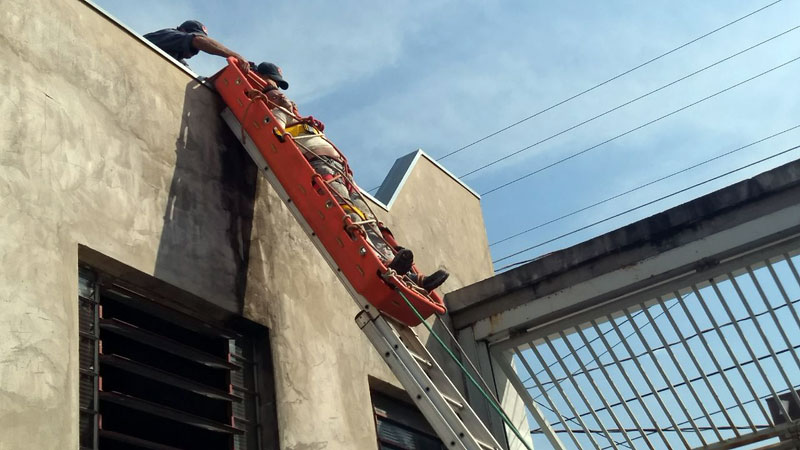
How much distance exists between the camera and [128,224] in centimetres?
646

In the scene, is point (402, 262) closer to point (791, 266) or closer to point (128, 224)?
point (128, 224)

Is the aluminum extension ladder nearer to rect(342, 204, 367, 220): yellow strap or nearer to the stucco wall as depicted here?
rect(342, 204, 367, 220): yellow strap

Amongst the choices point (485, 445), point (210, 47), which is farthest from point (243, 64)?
point (485, 445)

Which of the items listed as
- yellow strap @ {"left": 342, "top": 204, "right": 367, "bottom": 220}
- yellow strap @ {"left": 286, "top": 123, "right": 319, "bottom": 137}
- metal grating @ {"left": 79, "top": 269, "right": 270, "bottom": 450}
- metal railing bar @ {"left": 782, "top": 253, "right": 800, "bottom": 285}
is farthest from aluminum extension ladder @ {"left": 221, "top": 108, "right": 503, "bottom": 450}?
metal railing bar @ {"left": 782, "top": 253, "right": 800, "bottom": 285}

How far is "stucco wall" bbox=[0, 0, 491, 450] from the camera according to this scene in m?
5.39

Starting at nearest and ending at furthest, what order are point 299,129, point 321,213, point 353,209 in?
point 321,213 → point 353,209 → point 299,129

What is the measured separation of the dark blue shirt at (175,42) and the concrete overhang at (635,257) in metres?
3.59

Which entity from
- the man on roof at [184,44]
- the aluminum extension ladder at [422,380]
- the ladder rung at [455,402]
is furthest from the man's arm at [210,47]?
the ladder rung at [455,402]

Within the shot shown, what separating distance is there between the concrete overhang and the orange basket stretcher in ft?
7.43

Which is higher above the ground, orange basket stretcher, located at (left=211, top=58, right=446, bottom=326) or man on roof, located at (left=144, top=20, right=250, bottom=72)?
man on roof, located at (left=144, top=20, right=250, bottom=72)

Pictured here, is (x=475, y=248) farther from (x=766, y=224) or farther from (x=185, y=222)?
(x=185, y=222)

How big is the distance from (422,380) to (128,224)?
2.20m

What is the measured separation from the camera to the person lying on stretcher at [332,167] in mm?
7309

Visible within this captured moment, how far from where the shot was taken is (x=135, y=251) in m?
6.41
